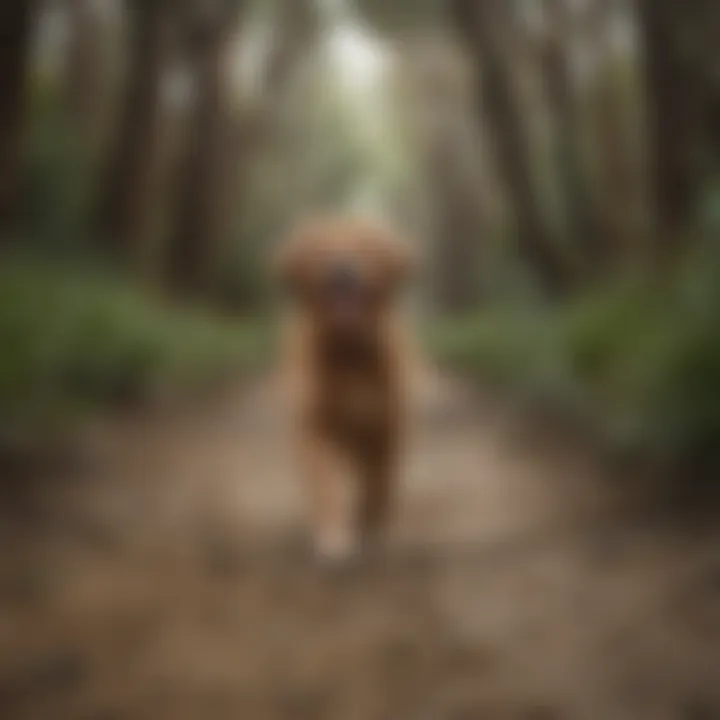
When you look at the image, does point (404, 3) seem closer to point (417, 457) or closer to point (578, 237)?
point (578, 237)

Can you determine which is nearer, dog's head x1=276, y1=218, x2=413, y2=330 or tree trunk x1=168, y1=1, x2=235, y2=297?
dog's head x1=276, y1=218, x2=413, y2=330

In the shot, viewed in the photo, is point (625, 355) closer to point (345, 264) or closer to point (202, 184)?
point (345, 264)

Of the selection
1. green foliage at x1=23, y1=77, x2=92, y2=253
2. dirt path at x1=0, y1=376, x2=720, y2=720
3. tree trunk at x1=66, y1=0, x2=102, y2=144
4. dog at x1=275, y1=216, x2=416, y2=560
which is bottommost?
dirt path at x1=0, y1=376, x2=720, y2=720

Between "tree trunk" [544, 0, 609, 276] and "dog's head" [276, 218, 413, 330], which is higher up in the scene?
"tree trunk" [544, 0, 609, 276]

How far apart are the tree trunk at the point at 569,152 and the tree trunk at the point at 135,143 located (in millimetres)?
390

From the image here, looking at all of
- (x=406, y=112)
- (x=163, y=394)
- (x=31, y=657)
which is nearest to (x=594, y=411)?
(x=406, y=112)

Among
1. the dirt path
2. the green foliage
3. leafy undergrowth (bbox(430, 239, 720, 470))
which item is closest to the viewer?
the dirt path

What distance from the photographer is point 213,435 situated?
1.19 meters

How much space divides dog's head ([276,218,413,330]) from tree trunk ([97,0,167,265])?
0.69 feet

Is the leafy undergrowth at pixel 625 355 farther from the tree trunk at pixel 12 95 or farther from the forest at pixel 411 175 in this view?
Answer: the tree trunk at pixel 12 95

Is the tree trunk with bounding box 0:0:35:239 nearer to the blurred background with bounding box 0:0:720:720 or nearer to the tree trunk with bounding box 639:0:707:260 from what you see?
the blurred background with bounding box 0:0:720:720

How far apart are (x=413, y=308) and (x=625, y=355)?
0.70 ft

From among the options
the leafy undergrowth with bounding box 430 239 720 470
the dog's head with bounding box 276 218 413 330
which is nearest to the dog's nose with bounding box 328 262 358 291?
the dog's head with bounding box 276 218 413 330

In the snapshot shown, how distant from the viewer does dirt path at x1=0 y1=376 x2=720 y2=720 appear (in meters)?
0.79
